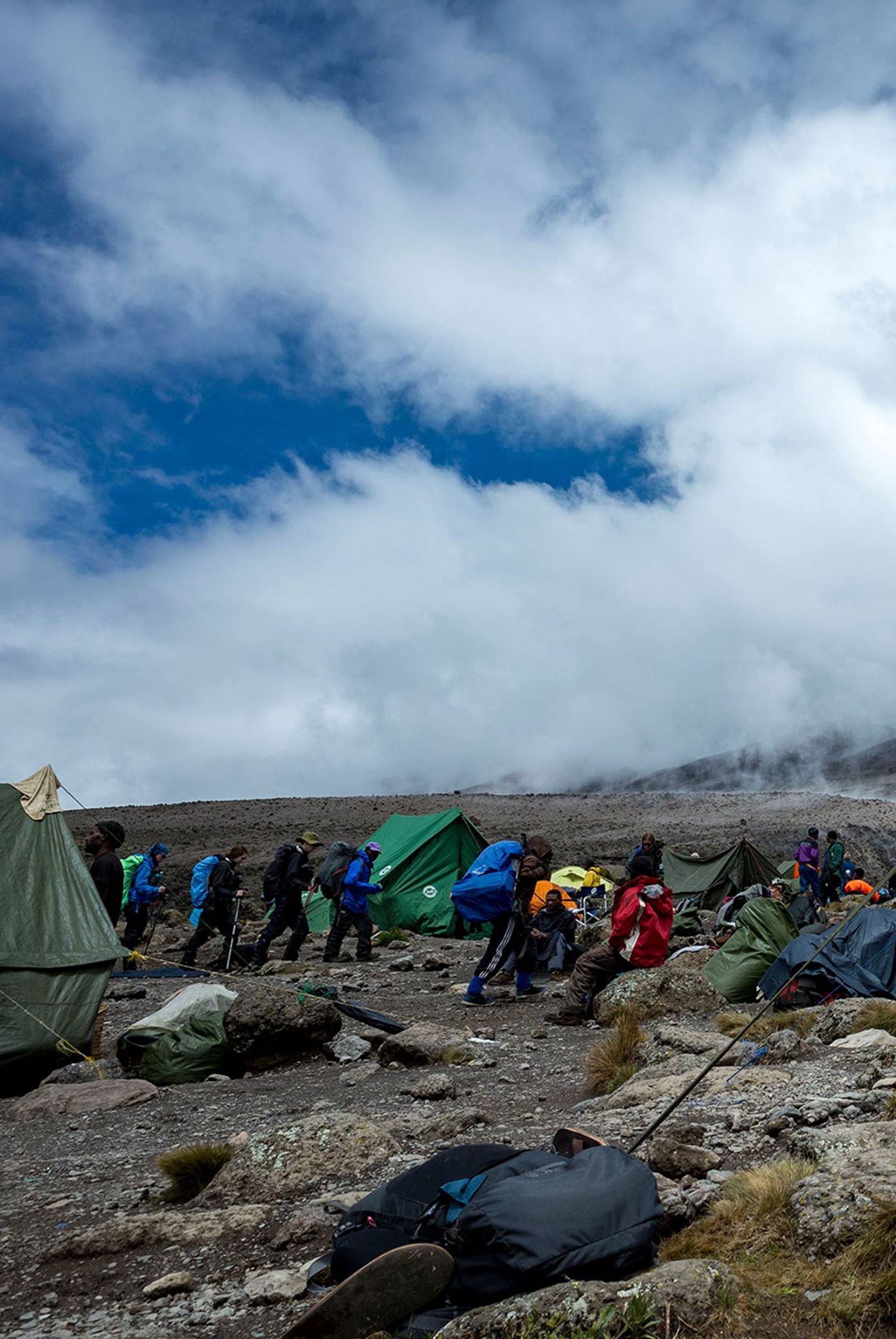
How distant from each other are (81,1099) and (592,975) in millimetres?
5090

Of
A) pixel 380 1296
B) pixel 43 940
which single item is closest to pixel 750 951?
pixel 43 940

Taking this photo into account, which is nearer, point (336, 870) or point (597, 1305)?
point (597, 1305)

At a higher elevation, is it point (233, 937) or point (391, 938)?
point (233, 937)

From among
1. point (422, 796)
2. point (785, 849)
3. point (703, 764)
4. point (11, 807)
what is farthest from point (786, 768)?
point (11, 807)

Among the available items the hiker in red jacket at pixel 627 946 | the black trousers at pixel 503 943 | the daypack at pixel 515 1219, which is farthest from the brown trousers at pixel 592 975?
the daypack at pixel 515 1219

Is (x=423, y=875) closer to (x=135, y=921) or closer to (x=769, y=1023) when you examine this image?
(x=135, y=921)

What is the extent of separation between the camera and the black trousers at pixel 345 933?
1530 cm

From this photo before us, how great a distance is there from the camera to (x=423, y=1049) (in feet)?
27.3

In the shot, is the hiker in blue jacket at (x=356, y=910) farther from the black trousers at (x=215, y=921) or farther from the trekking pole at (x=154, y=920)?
the trekking pole at (x=154, y=920)

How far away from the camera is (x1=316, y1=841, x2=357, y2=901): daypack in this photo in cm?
1509

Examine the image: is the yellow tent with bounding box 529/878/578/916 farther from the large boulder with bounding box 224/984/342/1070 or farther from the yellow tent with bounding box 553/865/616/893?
the large boulder with bounding box 224/984/342/1070

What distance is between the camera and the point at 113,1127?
6.84 m

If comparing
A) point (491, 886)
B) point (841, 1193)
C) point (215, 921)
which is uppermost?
point (491, 886)

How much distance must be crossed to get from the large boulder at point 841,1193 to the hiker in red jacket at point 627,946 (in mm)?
5868
